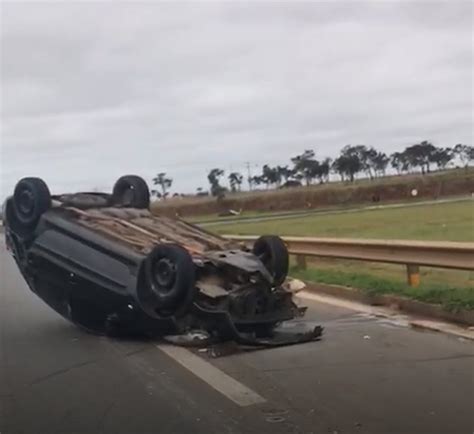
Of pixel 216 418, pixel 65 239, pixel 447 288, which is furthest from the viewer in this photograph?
pixel 447 288

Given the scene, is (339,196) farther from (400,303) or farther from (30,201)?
(30,201)

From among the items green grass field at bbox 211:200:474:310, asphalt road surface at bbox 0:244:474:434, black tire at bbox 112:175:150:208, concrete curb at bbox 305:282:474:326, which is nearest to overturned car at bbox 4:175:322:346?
black tire at bbox 112:175:150:208

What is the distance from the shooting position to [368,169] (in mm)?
128625

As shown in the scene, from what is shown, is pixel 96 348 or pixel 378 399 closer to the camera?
pixel 378 399

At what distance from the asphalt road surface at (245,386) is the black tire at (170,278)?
1.63 feet

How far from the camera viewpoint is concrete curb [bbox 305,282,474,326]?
10.3m

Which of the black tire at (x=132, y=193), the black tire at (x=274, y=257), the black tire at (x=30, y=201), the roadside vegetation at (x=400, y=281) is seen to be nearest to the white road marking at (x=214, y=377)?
the black tire at (x=274, y=257)

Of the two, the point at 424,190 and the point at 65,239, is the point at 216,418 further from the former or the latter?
the point at 424,190

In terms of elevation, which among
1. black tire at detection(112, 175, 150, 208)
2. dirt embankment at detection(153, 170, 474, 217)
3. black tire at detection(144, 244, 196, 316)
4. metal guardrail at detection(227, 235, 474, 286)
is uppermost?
black tire at detection(112, 175, 150, 208)

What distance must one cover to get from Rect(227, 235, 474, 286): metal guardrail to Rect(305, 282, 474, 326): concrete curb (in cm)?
62

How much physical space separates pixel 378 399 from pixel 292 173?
12634 centimetres

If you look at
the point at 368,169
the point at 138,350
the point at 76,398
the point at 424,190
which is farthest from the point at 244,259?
the point at 368,169

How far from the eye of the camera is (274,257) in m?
10.3

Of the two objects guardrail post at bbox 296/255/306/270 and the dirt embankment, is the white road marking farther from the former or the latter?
the dirt embankment
